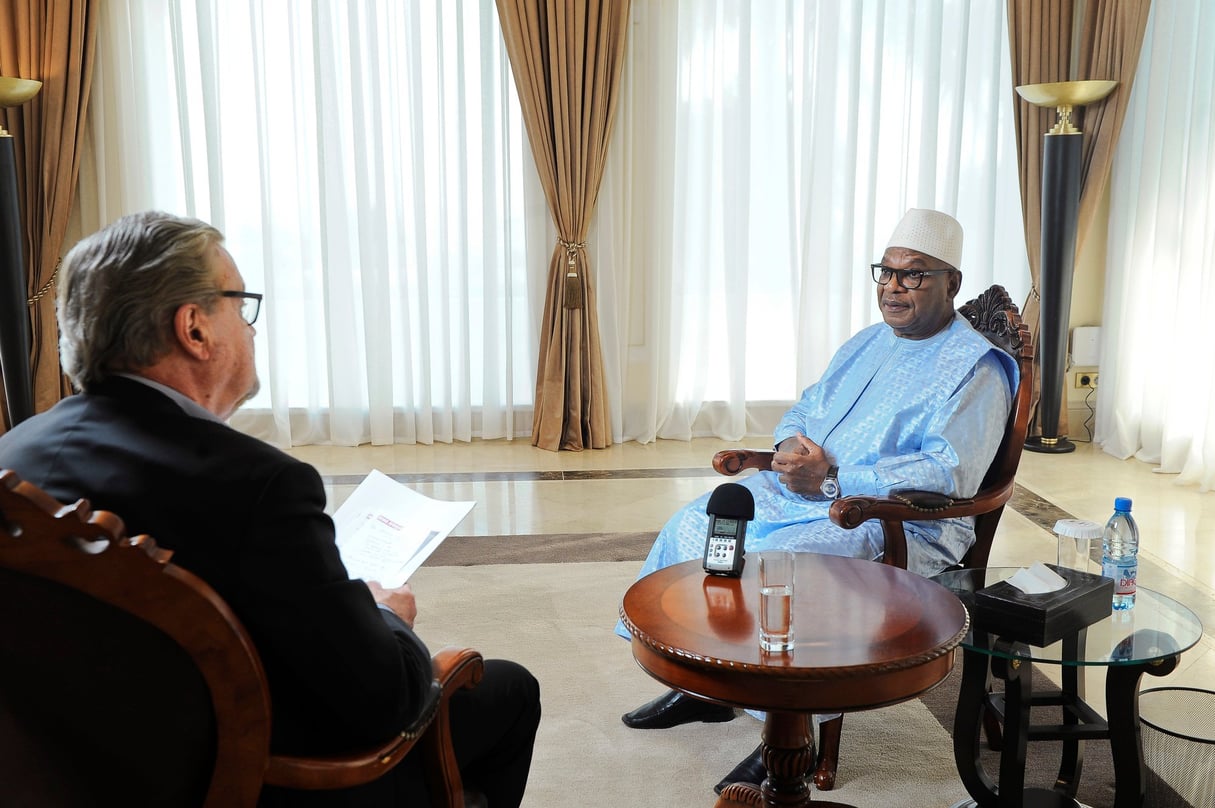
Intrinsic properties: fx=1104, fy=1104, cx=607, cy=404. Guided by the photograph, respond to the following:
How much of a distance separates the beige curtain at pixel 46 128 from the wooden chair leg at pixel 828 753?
14.4 ft

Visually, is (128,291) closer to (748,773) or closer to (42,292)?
(748,773)

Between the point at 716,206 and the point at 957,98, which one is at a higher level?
the point at 957,98

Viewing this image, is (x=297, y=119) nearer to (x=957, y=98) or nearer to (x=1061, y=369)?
(x=957, y=98)

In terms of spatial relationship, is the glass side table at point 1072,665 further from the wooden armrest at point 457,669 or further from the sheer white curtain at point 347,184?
the sheer white curtain at point 347,184

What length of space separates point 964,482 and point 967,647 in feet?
2.35

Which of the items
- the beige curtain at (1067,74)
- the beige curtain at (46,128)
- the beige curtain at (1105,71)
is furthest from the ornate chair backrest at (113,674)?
the beige curtain at (1105,71)

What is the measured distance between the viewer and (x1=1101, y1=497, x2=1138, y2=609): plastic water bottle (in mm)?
2234

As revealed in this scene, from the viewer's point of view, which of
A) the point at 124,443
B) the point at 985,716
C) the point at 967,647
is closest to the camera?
the point at 124,443

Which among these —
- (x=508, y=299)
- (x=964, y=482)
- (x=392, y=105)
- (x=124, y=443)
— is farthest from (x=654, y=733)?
(x=392, y=105)

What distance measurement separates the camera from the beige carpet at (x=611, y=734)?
2.37 meters

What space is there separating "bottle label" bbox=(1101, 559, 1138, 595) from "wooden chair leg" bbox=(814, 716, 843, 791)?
0.63 metres

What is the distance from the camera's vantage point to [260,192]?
5.42m

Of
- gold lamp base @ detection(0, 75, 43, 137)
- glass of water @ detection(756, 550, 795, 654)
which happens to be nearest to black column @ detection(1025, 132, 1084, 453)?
glass of water @ detection(756, 550, 795, 654)

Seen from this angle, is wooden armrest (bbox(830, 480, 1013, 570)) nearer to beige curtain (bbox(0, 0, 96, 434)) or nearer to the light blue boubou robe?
the light blue boubou robe
